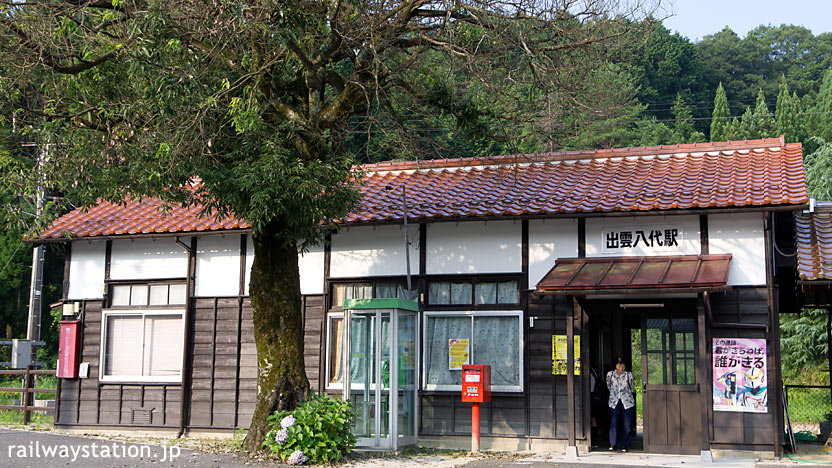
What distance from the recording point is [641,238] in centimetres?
1319

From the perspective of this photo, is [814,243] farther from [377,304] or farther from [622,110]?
[377,304]

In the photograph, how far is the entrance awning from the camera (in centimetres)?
1167

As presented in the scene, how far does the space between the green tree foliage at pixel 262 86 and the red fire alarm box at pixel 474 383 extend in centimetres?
256

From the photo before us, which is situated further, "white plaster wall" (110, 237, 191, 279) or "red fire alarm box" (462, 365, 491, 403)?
"white plaster wall" (110, 237, 191, 279)

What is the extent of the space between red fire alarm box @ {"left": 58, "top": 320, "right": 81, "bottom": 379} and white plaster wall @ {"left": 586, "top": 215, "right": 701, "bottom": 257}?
378 inches

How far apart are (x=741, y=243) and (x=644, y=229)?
1.42 m

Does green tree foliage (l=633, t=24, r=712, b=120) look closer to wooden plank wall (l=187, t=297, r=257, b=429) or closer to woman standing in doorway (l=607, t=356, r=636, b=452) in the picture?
woman standing in doorway (l=607, t=356, r=636, b=452)

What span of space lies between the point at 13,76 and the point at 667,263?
31.0 feet

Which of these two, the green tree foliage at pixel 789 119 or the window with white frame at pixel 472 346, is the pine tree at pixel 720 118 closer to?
the green tree foliage at pixel 789 119

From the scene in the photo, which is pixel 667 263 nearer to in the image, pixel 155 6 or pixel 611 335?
pixel 611 335

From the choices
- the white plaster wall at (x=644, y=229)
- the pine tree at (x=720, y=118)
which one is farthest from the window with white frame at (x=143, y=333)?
the pine tree at (x=720, y=118)

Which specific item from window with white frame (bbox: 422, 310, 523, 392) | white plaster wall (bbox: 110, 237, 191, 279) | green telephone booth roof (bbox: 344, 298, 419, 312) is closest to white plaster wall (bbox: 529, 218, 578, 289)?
window with white frame (bbox: 422, 310, 523, 392)

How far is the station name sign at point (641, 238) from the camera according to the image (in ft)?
42.7

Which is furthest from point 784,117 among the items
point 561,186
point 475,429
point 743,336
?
point 475,429
